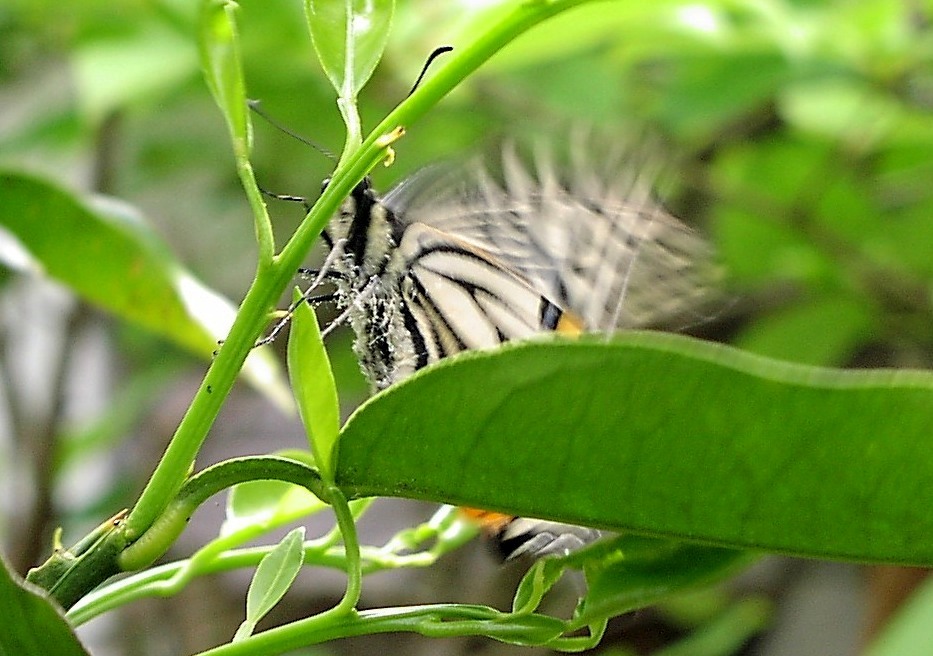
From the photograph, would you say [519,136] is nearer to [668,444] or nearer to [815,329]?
[815,329]

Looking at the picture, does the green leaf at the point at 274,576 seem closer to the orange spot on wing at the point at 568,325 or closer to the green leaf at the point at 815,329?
the orange spot on wing at the point at 568,325

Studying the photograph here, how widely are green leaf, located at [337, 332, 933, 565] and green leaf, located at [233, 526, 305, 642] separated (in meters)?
0.05

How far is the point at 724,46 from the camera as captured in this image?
1.25 m

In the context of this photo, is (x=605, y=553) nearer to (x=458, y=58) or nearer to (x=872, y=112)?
(x=458, y=58)

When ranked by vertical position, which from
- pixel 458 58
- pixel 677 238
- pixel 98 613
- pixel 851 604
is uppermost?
pixel 458 58

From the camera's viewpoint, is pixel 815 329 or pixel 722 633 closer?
pixel 815 329

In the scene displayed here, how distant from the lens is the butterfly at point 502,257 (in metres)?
0.72

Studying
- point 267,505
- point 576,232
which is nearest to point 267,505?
point 267,505

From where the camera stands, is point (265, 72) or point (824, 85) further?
point (824, 85)

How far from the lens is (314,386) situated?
1.29ft

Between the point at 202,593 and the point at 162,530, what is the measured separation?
2.36 meters

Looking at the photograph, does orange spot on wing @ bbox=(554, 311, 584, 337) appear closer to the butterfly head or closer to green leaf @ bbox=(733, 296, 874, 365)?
the butterfly head

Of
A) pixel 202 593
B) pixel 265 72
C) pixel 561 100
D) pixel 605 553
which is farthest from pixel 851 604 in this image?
pixel 605 553

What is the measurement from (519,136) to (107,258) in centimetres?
66
